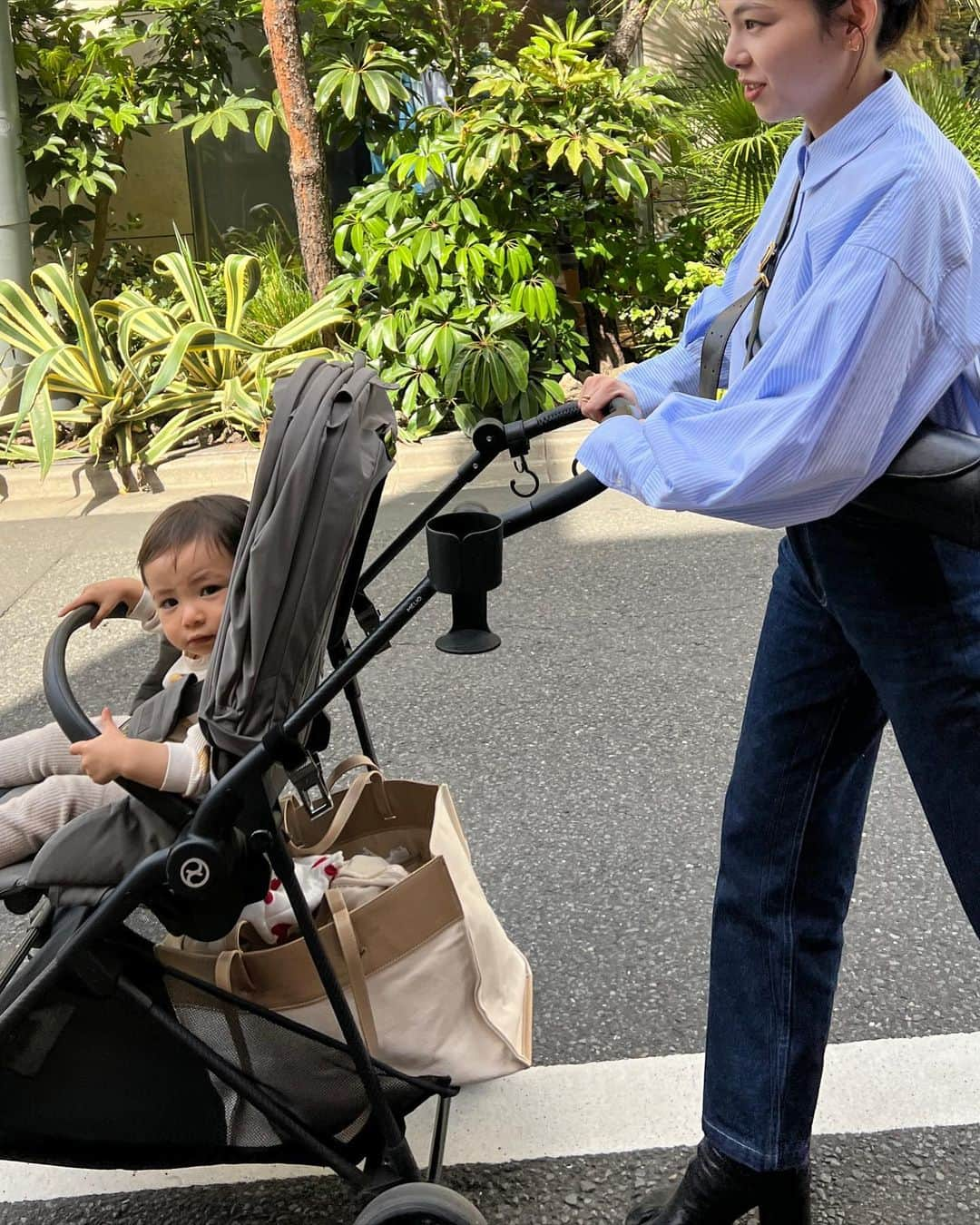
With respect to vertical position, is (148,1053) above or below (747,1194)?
above

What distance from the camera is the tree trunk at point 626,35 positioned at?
26.6ft

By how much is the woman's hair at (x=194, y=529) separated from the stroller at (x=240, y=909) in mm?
217

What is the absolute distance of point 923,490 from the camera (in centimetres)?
151

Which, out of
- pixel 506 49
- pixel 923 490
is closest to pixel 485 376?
pixel 506 49

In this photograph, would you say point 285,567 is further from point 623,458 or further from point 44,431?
point 44,431

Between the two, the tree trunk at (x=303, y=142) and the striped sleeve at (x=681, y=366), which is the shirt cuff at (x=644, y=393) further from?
the tree trunk at (x=303, y=142)

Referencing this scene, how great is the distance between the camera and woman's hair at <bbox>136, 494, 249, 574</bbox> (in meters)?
2.07

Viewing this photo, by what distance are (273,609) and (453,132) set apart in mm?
5884

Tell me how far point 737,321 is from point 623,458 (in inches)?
12.0

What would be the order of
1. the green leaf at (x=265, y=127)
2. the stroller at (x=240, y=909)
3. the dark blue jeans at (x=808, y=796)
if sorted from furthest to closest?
the green leaf at (x=265, y=127) → the stroller at (x=240, y=909) → the dark blue jeans at (x=808, y=796)

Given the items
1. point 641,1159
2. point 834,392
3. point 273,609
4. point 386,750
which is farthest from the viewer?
point 386,750

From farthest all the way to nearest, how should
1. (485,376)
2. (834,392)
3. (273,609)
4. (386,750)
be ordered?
(485,376) → (386,750) → (273,609) → (834,392)

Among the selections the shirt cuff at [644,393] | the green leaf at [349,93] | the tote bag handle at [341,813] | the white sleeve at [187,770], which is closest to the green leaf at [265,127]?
the green leaf at [349,93]

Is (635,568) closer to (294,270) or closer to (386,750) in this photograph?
(386,750)
